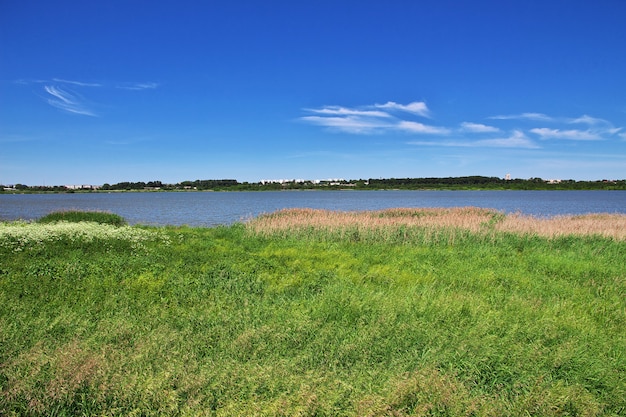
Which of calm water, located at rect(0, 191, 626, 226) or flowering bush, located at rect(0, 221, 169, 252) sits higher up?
flowering bush, located at rect(0, 221, 169, 252)

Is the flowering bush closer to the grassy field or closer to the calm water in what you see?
the grassy field

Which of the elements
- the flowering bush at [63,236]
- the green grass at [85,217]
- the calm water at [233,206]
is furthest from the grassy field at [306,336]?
the calm water at [233,206]

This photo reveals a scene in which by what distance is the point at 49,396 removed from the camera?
4.25 m

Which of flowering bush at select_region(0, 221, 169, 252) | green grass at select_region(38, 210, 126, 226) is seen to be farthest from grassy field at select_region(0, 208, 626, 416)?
green grass at select_region(38, 210, 126, 226)

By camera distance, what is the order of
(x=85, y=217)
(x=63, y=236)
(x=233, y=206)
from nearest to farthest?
(x=63, y=236) < (x=85, y=217) < (x=233, y=206)

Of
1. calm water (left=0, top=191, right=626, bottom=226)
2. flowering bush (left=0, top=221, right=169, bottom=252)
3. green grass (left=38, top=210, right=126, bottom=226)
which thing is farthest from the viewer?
calm water (left=0, top=191, right=626, bottom=226)

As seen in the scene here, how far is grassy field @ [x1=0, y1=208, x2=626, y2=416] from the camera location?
4.38 meters

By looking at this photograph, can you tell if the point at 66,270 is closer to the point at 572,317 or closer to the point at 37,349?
the point at 37,349

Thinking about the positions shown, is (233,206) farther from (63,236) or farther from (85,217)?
(63,236)

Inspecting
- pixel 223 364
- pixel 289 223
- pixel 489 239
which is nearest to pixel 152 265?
pixel 223 364

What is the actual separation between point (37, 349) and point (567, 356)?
6748mm

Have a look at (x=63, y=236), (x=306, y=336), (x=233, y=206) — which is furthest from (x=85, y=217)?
(x=233, y=206)

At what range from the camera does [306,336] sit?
6.07 metres

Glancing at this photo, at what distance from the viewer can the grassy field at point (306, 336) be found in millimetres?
4383
